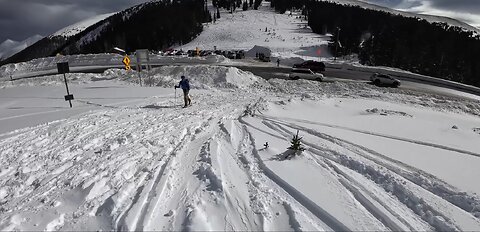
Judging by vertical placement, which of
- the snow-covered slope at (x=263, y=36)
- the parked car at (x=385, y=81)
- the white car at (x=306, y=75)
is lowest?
the parked car at (x=385, y=81)

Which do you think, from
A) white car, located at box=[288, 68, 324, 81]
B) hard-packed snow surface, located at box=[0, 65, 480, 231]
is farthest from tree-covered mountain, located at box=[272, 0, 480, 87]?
hard-packed snow surface, located at box=[0, 65, 480, 231]

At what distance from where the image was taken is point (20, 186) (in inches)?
242

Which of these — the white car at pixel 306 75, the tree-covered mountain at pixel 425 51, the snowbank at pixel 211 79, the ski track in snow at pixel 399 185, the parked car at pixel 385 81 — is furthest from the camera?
the tree-covered mountain at pixel 425 51

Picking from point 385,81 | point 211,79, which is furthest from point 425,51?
point 211,79

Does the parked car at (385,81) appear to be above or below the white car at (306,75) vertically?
below

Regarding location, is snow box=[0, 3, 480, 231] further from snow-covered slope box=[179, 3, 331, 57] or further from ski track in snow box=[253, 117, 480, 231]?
snow-covered slope box=[179, 3, 331, 57]

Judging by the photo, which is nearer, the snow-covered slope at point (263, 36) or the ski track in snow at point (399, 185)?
the ski track in snow at point (399, 185)

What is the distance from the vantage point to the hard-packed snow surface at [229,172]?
4969mm

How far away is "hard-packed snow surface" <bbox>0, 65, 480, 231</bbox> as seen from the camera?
497cm

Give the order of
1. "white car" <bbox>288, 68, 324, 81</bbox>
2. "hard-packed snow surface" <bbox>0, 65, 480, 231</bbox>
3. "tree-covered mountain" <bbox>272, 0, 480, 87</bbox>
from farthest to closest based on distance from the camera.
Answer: "tree-covered mountain" <bbox>272, 0, 480, 87</bbox> → "white car" <bbox>288, 68, 324, 81</bbox> → "hard-packed snow surface" <bbox>0, 65, 480, 231</bbox>

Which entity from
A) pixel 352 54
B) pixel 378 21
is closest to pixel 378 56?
pixel 352 54

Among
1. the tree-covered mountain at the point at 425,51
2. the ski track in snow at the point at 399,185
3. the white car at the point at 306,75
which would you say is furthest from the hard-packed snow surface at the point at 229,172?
the tree-covered mountain at the point at 425,51

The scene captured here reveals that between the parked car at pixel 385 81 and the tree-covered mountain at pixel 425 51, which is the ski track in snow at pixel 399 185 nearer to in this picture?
the parked car at pixel 385 81

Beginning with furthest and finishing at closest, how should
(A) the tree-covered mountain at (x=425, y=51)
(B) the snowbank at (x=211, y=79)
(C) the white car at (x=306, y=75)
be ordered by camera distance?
1. (A) the tree-covered mountain at (x=425, y=51)
2. (C) the white car at (x=306, y=75)
3. (B) the snowbank at (x=211, y=79)
